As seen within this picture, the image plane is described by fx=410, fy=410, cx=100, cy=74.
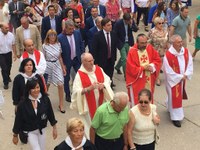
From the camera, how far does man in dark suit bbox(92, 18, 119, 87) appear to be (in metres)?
8.39

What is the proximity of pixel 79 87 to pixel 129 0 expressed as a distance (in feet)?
26.8

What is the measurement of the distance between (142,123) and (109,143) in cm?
50

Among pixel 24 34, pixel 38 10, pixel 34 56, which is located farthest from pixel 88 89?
pixel 38 10

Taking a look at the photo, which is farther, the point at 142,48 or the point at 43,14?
the point at 43,14

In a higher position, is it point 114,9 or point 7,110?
point 114,9

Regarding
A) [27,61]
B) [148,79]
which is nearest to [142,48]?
[148,79]

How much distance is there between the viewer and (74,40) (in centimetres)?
823

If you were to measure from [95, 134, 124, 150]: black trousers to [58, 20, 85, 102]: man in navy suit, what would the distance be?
3.17 meters

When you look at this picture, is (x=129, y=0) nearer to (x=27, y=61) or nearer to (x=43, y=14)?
A: (x=43, y=14)

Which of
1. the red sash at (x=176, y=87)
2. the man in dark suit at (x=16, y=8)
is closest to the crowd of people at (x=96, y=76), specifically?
the red sash at (x=176, y=87)

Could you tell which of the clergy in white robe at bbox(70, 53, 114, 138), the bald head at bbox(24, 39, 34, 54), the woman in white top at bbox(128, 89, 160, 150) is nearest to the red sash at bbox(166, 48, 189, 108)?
the clergy in white robe at bbox(70, 53, 114, 138)

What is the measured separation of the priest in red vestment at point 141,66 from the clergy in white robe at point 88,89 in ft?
3.54

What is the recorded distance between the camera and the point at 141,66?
7.20 metres

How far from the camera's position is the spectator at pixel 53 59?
7.73 meters
